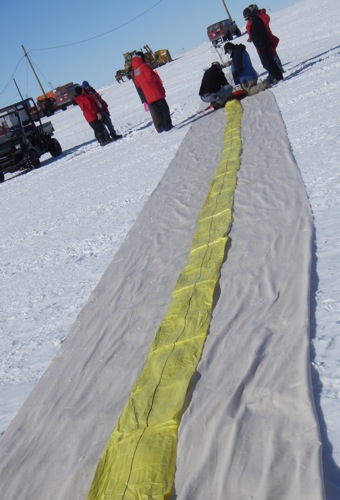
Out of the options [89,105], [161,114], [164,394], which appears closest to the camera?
[164,394]

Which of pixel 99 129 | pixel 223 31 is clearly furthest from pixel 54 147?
pixel 223 31

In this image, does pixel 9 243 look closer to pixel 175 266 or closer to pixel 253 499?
pixel 175 266

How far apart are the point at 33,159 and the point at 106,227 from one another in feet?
28.2

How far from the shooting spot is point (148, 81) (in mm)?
11625

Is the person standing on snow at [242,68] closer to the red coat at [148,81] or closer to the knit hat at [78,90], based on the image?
the red coat at [148,81]

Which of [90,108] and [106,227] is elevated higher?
[90,108]

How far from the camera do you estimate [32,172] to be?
14867 mm

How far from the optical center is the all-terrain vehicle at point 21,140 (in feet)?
46.6

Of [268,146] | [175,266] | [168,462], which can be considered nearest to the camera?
[168,462]

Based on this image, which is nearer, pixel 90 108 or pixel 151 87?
pixel 151 87

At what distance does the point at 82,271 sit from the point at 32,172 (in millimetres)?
9872

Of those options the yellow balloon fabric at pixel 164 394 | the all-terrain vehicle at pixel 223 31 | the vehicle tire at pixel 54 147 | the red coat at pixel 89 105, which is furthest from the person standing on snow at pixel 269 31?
the all-terrain vehicle at pixel 223 31

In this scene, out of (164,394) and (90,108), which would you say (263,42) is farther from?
(164,394)

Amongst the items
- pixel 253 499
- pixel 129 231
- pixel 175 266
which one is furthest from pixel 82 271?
pixel 253 499
